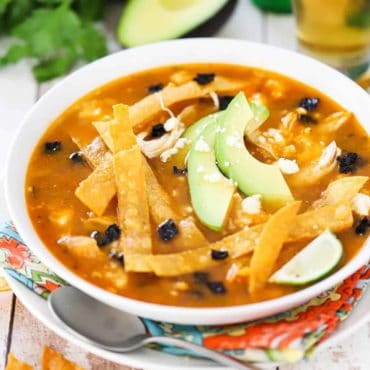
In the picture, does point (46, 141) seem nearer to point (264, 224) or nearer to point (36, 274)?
point (36, 274)

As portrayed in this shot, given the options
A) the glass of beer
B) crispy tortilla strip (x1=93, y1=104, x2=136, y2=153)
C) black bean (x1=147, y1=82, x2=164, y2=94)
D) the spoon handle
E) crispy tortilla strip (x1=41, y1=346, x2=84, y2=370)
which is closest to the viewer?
the spoon handle

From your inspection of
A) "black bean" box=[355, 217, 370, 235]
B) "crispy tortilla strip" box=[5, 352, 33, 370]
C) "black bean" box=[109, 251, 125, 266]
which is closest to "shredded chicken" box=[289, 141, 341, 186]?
"black bean" box=[355, 217, 370, 235]

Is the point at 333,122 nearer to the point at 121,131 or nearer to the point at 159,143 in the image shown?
the point at 159,143

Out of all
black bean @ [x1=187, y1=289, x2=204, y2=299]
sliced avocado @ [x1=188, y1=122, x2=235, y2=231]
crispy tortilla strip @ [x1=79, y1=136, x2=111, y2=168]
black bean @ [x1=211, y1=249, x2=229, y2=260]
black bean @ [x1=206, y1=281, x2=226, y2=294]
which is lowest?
black bean @ [x1=187, y1=289, x2=204, y2=299]

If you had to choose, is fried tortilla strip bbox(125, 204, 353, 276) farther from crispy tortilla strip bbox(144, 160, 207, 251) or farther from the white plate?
the white plate

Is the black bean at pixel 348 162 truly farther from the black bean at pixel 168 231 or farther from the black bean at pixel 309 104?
the black bean at pixel 168 231

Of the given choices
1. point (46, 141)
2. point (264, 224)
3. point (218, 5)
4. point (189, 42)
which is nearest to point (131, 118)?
point (46, 141)
